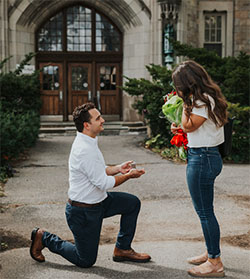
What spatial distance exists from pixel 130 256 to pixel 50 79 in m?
14.7

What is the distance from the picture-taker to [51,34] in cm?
1789

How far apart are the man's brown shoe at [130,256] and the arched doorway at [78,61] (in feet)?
46.5

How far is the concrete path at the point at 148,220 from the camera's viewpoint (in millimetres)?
4152

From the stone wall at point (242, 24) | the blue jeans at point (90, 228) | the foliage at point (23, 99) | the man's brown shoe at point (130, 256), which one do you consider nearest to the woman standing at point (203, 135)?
the man's brown shoe at point (130, 256)

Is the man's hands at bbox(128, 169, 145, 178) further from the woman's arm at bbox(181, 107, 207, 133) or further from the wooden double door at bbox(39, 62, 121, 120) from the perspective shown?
the wooden double door at bbox(39, 62, 121, 120)

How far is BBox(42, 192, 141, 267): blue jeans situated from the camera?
4.05 metres

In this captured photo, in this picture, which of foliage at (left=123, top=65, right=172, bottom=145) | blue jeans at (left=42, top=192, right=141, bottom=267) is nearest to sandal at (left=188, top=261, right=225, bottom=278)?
blue jeans at (left=42, top=192, right=141, bottom=267)

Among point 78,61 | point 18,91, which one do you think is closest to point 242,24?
point 78,61

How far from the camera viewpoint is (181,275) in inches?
158

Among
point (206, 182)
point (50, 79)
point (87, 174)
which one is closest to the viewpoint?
point (206, 182)

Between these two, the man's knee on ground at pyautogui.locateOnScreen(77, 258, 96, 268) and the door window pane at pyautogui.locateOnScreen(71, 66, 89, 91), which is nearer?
the man's knee on ground at pyautogui.locateOnScreen(77, 258, 96, 268)

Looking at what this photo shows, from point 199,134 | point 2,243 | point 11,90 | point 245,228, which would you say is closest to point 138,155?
point 11,90

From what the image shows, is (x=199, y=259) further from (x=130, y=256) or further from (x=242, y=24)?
(x=242, y=24)

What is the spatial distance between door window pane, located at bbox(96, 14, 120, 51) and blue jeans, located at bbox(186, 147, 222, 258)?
14698 millimetres
